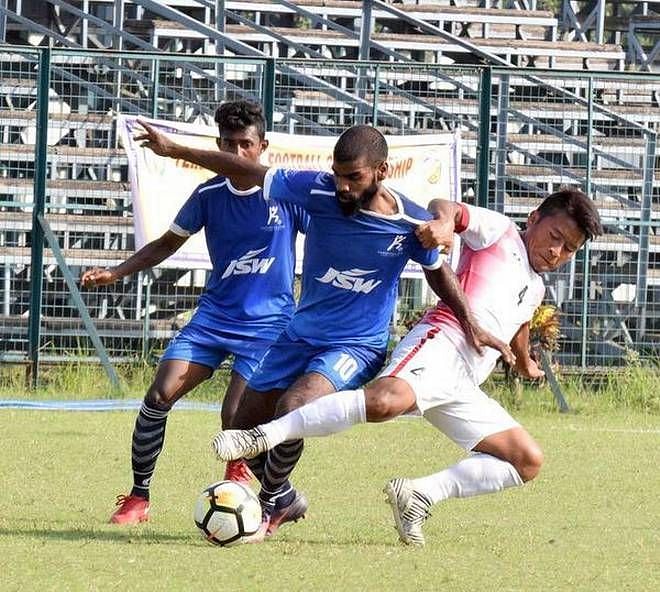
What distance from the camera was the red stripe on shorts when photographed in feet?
24.8

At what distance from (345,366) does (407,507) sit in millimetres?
693

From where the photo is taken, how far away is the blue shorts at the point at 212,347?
8.51m

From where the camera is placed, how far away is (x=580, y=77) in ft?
51.9

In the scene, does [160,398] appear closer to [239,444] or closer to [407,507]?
[239,444]

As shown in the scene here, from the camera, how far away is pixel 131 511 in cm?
827

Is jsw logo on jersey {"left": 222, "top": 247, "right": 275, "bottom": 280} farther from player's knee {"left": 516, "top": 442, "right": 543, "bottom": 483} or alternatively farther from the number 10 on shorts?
player's knee {"left": 516, "top": 442, "right": 543, "bottom": 483}

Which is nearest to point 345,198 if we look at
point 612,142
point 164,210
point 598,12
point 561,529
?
point 561,529

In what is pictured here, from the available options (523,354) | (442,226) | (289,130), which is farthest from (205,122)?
(442,226)

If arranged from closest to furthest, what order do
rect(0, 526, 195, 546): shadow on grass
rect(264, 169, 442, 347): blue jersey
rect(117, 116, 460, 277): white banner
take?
rect(264, 169, 442, 347): blue jersey → rect(0, 526, 195, 546): shadow on grass → rect(117, 116, 460, 277): white banner

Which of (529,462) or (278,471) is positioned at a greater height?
(529,462)

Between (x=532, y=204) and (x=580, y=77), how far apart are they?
1.62 meters

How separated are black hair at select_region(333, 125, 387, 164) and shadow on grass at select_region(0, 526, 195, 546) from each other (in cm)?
188

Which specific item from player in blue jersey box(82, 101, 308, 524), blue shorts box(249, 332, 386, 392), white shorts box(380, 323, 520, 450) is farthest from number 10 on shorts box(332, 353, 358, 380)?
player in blue jersey box(82, 101, 308, 524)

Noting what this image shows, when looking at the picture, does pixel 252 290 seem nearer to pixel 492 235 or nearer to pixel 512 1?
pixel 492 235
